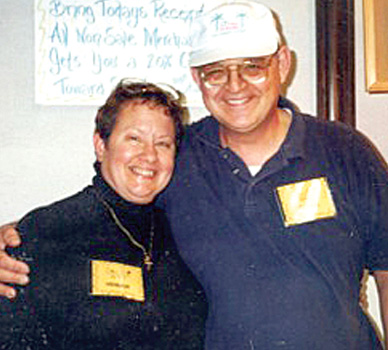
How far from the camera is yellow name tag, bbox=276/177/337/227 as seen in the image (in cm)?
124

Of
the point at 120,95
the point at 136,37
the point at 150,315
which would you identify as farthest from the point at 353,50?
the point at 150,315

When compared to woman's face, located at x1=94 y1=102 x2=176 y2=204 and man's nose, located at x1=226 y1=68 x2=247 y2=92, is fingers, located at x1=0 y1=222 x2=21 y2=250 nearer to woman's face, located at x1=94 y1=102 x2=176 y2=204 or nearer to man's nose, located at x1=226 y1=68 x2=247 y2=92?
woman's face, located at x1=94 y1=102 x2=176 y2=204

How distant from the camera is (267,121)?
4.31ft

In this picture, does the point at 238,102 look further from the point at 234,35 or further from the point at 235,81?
the point at 234,35

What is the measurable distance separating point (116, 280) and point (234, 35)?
61 cm

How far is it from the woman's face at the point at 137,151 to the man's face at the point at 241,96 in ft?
0.40

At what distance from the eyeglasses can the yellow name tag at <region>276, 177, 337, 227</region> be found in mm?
263

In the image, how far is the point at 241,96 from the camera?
126cm

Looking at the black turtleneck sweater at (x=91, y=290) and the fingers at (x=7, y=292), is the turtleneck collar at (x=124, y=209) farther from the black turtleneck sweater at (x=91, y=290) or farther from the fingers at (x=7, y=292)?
the fingers at (x=7, y=292)

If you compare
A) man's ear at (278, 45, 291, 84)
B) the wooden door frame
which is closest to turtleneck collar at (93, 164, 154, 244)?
man's ear at (278, 45, 291, 84)

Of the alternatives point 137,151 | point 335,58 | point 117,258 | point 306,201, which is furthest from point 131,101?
point 335,58

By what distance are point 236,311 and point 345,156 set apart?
443mm

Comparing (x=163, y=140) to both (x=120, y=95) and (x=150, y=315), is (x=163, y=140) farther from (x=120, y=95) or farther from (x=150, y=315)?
(x=150, y=315)

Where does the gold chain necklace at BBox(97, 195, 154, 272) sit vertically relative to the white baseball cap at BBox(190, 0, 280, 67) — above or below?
below
